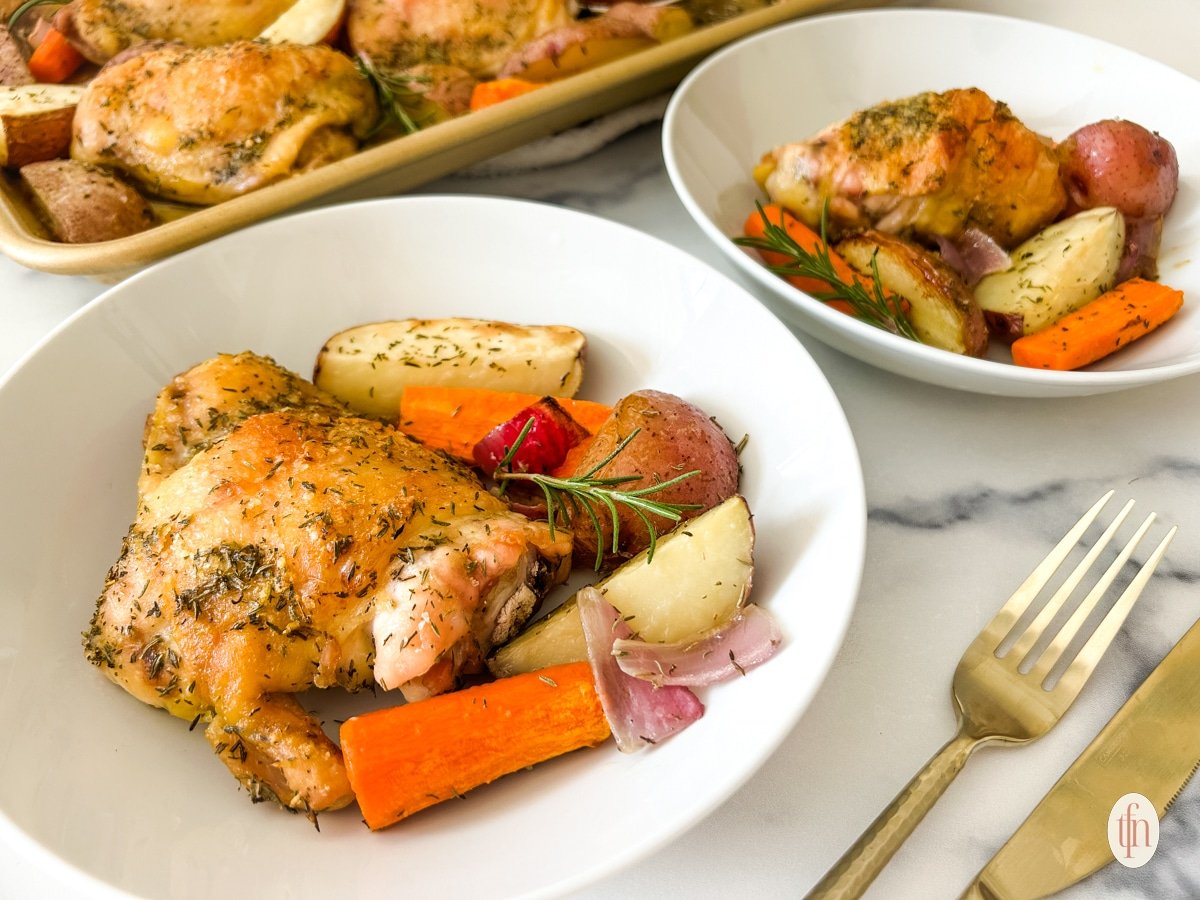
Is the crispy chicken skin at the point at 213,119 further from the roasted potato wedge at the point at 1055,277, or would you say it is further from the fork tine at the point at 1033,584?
the fork tine at the point at 1033,584

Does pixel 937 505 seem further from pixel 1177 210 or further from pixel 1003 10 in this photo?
pixel 1003 10

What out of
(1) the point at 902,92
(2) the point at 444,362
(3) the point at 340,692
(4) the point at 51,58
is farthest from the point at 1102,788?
(4) the point at 51,58

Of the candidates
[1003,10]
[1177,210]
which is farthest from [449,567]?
[1003,10]

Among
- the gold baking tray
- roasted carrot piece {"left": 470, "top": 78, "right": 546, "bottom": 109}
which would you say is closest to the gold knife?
the gold baking tray

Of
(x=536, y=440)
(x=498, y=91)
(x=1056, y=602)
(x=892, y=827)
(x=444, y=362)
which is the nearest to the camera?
(x=892, y=827)

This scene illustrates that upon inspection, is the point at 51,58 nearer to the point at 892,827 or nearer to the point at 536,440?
the point at 536,440

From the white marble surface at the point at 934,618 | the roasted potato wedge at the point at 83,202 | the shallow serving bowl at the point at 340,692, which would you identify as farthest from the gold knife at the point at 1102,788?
the roasted potato wedge at the point at 83,202
